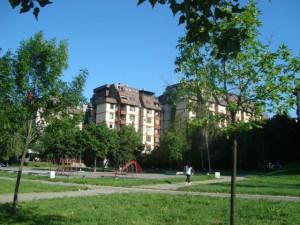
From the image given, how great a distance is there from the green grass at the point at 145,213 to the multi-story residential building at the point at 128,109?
8178 centimetres

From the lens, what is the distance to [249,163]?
2645 inches

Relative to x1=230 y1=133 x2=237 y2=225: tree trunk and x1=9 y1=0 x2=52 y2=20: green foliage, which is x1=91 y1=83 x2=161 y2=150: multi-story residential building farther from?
x1=9 y1=0 x2=52 y2=20: green foliage

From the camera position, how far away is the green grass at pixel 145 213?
1008cm

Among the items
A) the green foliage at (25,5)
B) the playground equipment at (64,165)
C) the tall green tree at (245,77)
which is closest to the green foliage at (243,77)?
the tall green tree at (245,77)

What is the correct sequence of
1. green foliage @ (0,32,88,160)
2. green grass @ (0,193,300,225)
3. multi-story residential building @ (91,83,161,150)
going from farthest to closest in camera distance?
multi-story residential building @ (91,83,161,150) < green foliage @ (0,32,88,160) < green grass @ (0,193,300,225)

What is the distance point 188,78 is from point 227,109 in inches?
52.9

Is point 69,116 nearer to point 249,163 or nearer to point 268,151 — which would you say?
point 268,151

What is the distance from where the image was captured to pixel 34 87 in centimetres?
1210

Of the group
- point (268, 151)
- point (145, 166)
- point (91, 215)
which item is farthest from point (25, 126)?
point (145, 166)

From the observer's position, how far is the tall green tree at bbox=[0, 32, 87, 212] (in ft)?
38.1

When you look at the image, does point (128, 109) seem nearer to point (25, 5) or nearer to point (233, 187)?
point (233, 187)

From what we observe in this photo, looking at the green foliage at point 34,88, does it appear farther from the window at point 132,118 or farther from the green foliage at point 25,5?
the window at point 132,118

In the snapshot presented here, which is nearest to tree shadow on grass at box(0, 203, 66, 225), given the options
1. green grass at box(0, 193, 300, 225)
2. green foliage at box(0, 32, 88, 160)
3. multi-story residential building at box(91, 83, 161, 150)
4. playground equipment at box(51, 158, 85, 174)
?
green grass at box(0, 193, 300, 225)

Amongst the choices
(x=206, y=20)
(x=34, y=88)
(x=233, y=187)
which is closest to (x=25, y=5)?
(x=206, y=20)
